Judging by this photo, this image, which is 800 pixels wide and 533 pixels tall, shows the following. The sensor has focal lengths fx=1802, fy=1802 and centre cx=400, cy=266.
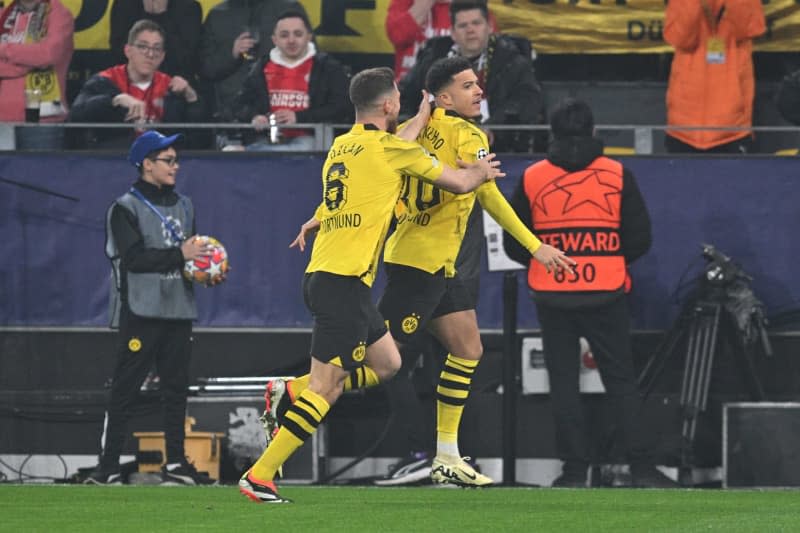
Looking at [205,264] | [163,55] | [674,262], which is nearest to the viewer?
[205,264]

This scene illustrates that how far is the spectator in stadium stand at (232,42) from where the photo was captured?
1452cm

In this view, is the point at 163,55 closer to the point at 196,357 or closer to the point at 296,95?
the point at 296,95

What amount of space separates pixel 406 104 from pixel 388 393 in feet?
7.48

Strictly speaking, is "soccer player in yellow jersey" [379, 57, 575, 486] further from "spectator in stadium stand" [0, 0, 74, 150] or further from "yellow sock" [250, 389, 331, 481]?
"spectator in stadium stand" [0, 0, 74, 150]

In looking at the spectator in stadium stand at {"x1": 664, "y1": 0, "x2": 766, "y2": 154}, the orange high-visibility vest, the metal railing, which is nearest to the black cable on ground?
the metal railing

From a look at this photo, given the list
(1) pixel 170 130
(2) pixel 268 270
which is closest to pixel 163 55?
(1) pixel 170 130

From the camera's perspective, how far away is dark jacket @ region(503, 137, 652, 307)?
12.1 meters

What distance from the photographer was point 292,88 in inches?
548

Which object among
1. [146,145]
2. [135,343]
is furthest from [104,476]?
[146,145]

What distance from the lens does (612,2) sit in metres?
14.7

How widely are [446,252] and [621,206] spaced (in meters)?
2.32

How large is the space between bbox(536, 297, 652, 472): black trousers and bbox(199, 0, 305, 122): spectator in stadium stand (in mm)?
3619

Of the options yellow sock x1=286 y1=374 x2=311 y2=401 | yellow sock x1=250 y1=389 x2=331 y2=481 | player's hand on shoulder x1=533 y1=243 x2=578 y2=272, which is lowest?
yellow sock x1=250 y1=389 x2=331 y2=481

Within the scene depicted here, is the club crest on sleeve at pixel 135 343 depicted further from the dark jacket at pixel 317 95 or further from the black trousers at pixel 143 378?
the dark jacket at pixel 317 95
